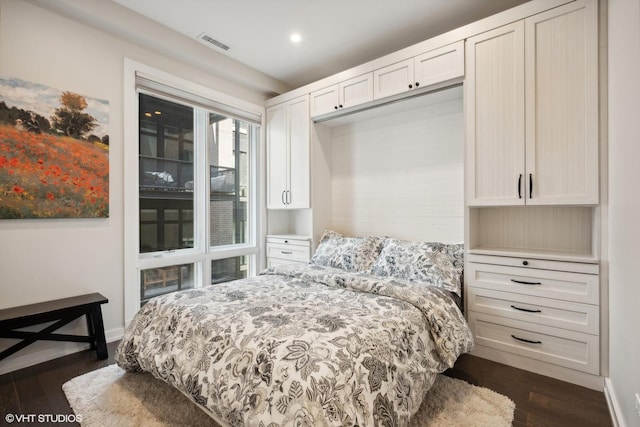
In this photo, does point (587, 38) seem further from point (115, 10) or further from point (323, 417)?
point (115, 10)

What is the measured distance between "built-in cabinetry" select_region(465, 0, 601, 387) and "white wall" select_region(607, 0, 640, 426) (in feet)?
0.44

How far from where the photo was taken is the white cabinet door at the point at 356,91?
2945 mm

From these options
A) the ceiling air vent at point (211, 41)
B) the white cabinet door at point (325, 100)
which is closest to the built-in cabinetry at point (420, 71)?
the white cabinet door at point (325, 100)

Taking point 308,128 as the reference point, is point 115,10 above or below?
above

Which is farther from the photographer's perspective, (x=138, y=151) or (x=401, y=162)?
(x=401, y=162)

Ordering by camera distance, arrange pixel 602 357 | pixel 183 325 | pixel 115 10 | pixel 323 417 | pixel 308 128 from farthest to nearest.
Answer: pixel 308 128
pixel 115 10
pixel 602 357
pixel 183 325
pixel 323 417

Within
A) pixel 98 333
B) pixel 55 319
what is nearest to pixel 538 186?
pixel 98 333

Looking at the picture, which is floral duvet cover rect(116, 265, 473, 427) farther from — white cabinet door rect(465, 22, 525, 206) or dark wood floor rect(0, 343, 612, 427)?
white cabinet door rect(465, 22, 525, 206)

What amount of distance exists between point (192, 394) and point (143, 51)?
295 centimetres

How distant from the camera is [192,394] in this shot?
4.83 feet

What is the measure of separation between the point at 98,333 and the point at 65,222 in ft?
3.00

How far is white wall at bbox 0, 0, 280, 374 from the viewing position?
219 cm

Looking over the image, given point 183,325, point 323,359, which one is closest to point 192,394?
point 183,325

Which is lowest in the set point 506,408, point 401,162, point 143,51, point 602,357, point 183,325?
point 506,408
